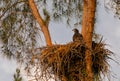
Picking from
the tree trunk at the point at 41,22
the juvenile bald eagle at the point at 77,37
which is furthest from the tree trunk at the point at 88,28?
the tree trunk at the point at 41,22

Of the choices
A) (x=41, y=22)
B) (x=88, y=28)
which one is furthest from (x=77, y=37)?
(x=41, y=22)

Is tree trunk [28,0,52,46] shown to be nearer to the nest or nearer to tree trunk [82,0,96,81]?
the nest

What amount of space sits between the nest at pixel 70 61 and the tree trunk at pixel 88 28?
0.07 m

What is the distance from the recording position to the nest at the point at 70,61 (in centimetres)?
664

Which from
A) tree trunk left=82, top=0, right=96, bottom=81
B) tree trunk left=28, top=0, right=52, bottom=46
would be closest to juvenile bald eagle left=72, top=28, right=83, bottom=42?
tree trunk left=82, top=0, right=96, bottom=81

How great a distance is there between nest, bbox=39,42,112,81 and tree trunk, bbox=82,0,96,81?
7 cm

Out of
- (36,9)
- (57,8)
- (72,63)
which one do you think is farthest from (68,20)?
(72,63)

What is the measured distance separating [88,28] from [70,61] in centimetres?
59

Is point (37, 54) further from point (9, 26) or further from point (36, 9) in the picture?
point (9, 26)

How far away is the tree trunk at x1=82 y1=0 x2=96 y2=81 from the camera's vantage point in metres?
6.71

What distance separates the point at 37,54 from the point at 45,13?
1.08 metres

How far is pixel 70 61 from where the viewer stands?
268 inches

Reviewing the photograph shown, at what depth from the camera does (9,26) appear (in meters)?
8.28

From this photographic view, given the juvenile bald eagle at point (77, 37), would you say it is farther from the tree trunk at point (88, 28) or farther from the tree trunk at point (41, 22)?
the tree trunk at point (41, 22)
